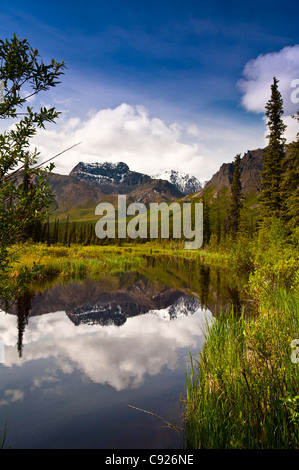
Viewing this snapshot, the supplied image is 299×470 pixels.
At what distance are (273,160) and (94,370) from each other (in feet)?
102

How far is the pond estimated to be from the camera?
552cm

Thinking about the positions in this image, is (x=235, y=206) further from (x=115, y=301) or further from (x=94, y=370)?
(x=94, y=370)

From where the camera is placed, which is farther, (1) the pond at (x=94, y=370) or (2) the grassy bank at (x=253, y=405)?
(1) the pond at (x=94, y=370)

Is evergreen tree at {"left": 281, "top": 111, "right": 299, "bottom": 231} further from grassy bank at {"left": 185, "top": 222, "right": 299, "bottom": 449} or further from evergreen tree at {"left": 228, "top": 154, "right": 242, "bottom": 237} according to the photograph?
evergreen tree at {"left": 228, "top": 154, "right": 242, "bottom": 237}

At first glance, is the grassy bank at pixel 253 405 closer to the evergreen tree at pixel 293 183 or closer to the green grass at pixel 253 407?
the green grass at pixel 253 407

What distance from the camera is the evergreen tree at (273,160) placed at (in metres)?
→ 30.3

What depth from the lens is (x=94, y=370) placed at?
8.44 meters

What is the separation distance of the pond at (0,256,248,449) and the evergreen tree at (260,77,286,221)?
16.9m

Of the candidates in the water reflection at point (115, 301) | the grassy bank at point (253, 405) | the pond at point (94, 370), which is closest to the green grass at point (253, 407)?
the grassy bank at point (253, 405)

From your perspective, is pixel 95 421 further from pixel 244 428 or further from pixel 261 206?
pixel 261 206

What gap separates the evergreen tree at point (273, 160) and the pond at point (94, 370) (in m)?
16.9

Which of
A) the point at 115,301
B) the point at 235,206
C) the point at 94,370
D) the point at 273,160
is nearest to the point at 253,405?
the point at 94,370
